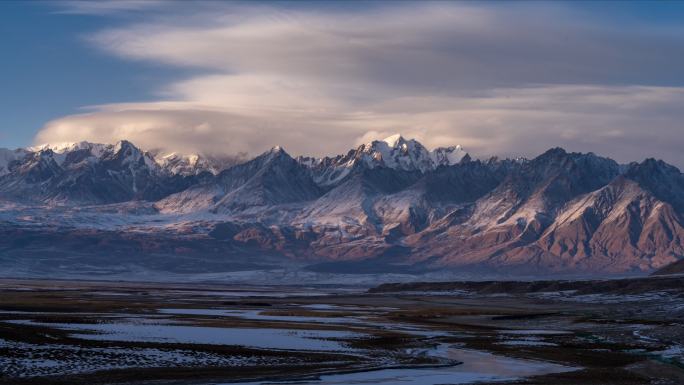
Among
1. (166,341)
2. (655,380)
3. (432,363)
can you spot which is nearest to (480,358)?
(432,363)

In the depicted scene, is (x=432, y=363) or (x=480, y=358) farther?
(x=480, y=358)

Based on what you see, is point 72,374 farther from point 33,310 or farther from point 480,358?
point 33,310

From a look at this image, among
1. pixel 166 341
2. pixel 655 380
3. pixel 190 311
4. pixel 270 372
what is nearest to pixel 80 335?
pixel 166 341

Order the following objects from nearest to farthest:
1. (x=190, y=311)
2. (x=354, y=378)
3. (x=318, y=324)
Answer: (x=354, y=378), (x=318, y=324), (x=190, y=311)

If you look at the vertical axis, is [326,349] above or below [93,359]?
below

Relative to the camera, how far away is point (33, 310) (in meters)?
124

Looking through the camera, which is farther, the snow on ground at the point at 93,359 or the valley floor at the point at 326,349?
the valley floor at the point at 326,349

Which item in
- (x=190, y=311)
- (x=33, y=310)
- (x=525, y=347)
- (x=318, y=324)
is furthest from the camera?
(x=190, y=311)

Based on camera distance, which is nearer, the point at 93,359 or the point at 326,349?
the point at 93,359

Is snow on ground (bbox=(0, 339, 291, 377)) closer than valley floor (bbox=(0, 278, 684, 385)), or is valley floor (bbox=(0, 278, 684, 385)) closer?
snow on ground (bbox=(0, 339, 291, 377))

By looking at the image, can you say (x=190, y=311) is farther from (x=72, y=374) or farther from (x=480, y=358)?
(x=72, y=374)

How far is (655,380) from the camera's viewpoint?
65.8 meters

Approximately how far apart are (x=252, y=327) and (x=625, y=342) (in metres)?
34.1

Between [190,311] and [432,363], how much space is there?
68.1 metres
